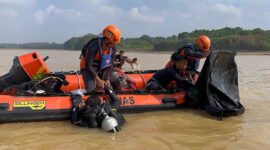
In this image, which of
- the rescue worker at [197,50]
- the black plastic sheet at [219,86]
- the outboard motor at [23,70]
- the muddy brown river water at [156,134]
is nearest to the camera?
the muddy brown river water at [156,134]

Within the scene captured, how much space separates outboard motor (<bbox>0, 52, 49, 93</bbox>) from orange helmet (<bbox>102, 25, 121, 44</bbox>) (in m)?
1.51

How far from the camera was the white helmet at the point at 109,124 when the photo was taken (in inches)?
207

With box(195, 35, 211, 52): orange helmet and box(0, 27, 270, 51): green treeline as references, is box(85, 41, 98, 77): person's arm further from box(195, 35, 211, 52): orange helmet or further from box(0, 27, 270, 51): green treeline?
box(0, 27, 270, 51): green treeline

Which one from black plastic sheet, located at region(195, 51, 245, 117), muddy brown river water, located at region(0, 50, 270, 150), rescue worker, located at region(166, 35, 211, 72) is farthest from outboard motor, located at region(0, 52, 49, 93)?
black plastic sheet, located at region(195, 51, 245, 117)

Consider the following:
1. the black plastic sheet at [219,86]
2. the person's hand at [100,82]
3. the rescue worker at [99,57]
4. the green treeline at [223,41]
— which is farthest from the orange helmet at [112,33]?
the green treeline at [223,41]

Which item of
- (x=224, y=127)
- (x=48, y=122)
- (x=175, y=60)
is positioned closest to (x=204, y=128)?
(x=224, y=127)

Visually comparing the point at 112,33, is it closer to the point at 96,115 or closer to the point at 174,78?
the point at 96,115

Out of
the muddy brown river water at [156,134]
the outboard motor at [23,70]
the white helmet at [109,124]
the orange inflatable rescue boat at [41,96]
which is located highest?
the outboard motor at [23,70]

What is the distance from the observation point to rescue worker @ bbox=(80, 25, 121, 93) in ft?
19.1

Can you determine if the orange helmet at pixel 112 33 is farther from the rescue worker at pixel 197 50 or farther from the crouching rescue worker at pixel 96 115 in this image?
the rescue worker at pixel 197 50

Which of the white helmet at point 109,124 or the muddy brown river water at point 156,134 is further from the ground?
the white helmet at point 109,124

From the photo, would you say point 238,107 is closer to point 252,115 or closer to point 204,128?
point 252,115

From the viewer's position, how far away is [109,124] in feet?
17.2

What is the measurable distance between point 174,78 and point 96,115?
2.04 meters
